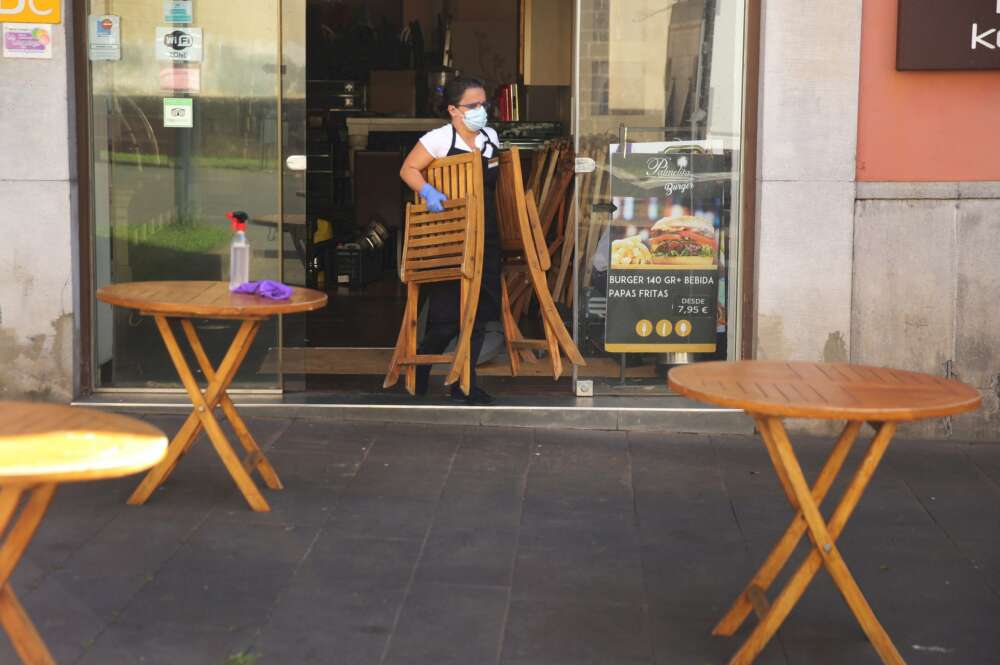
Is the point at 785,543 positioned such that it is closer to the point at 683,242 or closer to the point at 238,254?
the point at 238,254

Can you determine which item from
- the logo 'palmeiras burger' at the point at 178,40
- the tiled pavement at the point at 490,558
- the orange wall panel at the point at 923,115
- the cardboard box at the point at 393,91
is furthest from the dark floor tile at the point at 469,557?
the cardboard box at the point at 393,91

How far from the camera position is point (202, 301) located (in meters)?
5.19

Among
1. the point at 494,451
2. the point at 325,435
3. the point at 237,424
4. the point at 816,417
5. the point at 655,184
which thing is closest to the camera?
the point at 816,417

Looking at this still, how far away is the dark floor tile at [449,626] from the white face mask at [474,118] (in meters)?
3.08

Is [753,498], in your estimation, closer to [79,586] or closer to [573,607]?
→ [573,607]

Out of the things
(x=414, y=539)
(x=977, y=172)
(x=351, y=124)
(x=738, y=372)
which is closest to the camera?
(x=738, y=372)

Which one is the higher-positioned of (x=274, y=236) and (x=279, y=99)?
(x=279, y=99)

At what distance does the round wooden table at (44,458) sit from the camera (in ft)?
8.98

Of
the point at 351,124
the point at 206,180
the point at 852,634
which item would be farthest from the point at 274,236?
the point at 351,124

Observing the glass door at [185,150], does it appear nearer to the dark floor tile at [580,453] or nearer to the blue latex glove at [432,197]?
the blue latex glove at [432,197]

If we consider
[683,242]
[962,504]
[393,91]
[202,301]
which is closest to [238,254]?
[202,301]

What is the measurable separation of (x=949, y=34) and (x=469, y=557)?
3707mm

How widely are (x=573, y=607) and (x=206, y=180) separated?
375cm

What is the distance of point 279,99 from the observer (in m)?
7.06
